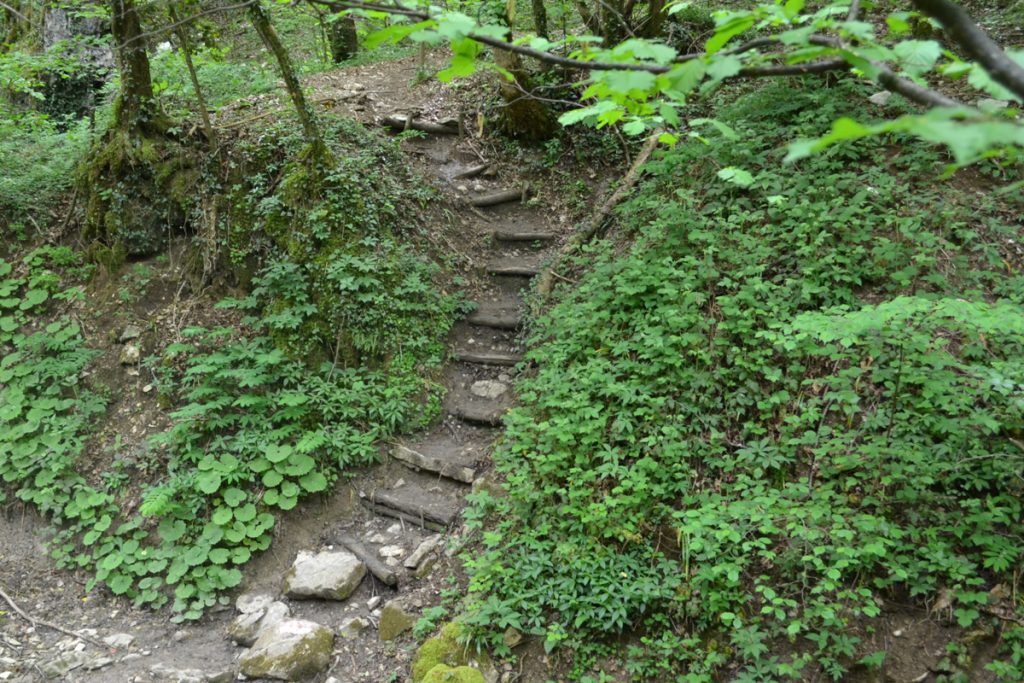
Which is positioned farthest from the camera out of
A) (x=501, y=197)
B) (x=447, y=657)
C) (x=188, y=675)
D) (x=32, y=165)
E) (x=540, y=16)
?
(x=540, y=16)

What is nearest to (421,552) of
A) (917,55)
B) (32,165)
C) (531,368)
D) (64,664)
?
(531,368)

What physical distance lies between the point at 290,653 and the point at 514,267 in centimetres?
434

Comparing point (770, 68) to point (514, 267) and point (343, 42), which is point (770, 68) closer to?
Result: point (514, 267)

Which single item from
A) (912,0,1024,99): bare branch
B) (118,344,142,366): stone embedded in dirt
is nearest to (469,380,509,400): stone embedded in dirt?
(118,344,142,366): stone embedded in dirt

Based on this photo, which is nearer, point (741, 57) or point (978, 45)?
point (978, 45)

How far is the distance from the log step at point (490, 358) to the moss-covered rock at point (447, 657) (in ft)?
8.95

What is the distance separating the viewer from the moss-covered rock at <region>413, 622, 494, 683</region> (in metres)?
3.79

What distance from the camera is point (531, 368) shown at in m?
5.88

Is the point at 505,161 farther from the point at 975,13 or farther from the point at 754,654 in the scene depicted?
the point at 754,654

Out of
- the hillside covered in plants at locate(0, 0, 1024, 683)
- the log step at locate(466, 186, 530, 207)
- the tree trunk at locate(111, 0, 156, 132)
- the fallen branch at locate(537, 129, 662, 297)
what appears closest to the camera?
the hillside covered in plants at locate(0, 0, 1024, 683)

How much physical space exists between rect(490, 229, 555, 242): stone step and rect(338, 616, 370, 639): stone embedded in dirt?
14.6 ft

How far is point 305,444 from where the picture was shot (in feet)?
16.8

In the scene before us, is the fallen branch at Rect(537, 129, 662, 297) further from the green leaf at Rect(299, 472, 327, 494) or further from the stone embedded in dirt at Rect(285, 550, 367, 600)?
the stone embedded in dirt at Rect(285, 550, 367, 600)

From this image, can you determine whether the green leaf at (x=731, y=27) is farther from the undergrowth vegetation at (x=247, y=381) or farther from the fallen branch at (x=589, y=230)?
the fallen branch at (x=589, y=230)
